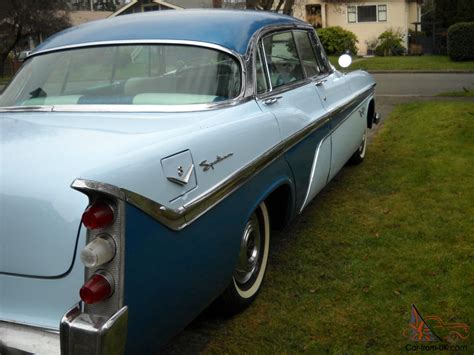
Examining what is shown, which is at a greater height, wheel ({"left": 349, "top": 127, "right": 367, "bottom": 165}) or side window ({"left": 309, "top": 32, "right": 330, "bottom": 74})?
side window ({"left": 309, "top": 32, "right": 330, "bottom": 74})

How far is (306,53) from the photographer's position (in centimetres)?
471

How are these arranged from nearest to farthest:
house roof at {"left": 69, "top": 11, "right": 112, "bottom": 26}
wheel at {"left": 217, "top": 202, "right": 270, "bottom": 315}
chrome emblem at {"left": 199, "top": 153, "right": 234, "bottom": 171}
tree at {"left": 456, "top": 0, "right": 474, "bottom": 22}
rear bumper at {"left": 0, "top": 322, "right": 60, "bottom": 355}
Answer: rear bumper at {"left": 0, "top": 322, "right": 60, "bottom": 355} → chrome emblem at {"left": 199, "top": 153, "right": 234, "bottom": 171} → wheel at {"left": 217, "top": 202, "right": 270, "bottom": 315} → tree at {"left": 456, "top": 0, "right": 474, "bottom": 22} → house roof at {"left": 69, "top": 11, "right": 112, "bottom": 26}

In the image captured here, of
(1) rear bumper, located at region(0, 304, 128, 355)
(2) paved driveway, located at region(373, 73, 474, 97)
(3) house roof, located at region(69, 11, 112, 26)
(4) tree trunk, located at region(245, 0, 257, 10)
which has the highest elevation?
(3) house roof, located at region(69, 11, 112, 26)

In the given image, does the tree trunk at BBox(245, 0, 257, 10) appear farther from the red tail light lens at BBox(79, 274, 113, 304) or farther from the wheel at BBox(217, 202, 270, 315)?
the red tail light lens at BBox(79, 274, 113, 304)

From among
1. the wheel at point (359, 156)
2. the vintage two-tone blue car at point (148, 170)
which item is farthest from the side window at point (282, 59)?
the wheel at point (359, 156)

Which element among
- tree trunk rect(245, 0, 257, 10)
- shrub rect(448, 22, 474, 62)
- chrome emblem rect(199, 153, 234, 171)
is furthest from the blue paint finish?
shrub rect(448, 22, 474, 62)

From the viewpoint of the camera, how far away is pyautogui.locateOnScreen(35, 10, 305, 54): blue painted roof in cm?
346

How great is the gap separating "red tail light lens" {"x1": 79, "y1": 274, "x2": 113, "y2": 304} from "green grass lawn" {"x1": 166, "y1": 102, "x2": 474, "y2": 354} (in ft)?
3.77

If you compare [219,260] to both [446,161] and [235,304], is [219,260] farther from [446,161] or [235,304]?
[446,161]

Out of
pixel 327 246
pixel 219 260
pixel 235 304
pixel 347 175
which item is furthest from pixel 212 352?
pixel 347 175

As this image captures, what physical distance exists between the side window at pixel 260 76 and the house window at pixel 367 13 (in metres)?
30.9

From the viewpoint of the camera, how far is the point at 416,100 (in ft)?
37.8

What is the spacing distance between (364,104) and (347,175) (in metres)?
0.78

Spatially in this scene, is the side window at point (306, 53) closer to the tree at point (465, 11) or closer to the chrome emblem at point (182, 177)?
the chrome emblem at point (182, 177)
